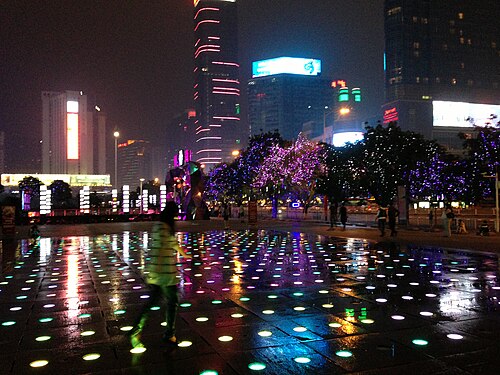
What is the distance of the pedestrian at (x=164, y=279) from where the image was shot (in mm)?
6254

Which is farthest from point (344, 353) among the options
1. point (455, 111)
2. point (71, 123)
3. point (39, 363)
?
point (71, 123)

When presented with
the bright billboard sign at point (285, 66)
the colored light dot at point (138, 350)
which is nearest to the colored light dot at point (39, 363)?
the colored light dot at point (138, 350)

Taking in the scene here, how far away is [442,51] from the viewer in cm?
14025

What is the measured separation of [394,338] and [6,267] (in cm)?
1256

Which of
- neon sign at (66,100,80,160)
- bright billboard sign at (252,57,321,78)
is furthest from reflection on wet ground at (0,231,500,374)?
bright billboard sign at (252,57,321,78)

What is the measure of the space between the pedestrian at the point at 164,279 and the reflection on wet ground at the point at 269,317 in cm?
21

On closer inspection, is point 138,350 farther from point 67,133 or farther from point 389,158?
point 67,133

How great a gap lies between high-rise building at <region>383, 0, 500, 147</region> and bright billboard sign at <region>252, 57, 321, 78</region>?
4691cm

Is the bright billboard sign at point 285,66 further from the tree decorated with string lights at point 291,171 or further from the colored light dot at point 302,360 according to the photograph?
the colored light dot at point 302,360

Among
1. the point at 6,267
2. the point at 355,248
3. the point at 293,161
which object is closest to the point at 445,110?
the point at 293,161

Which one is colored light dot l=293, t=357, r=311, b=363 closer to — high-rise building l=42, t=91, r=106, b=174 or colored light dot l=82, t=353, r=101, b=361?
colored light dot l=82, t=353, r=101, b=361

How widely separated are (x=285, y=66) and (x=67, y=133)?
291 feet

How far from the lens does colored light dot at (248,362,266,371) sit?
5257 millimetres

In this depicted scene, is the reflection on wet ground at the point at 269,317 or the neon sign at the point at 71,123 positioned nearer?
the reflection on wet ground at the point at 269,317
